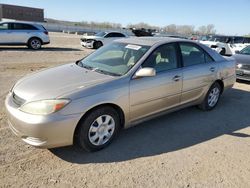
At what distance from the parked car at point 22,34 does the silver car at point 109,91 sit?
11594 millimetres

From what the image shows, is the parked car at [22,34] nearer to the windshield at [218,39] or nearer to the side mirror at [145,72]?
the windshield at [218,39]

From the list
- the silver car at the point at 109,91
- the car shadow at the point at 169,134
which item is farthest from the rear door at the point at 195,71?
the car shadow at the point at 169,134

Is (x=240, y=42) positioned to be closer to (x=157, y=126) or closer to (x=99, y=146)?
(x=157, y=126)

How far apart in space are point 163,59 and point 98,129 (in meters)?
1.72

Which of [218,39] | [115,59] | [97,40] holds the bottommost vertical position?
[115,59]

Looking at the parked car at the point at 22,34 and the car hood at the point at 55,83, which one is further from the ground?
the parked car at the point at 22,34

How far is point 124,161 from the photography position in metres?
3.53

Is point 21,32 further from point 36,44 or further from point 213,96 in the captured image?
point 213,96

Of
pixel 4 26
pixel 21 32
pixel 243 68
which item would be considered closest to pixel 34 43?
pixel 21 32

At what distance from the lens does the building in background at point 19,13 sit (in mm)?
76188

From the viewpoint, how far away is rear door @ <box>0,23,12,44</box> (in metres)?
14.4

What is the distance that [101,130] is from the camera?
12.1ft

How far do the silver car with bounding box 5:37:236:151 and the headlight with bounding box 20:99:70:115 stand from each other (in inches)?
0.5

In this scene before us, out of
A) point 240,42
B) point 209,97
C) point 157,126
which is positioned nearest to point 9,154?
point 157,126
